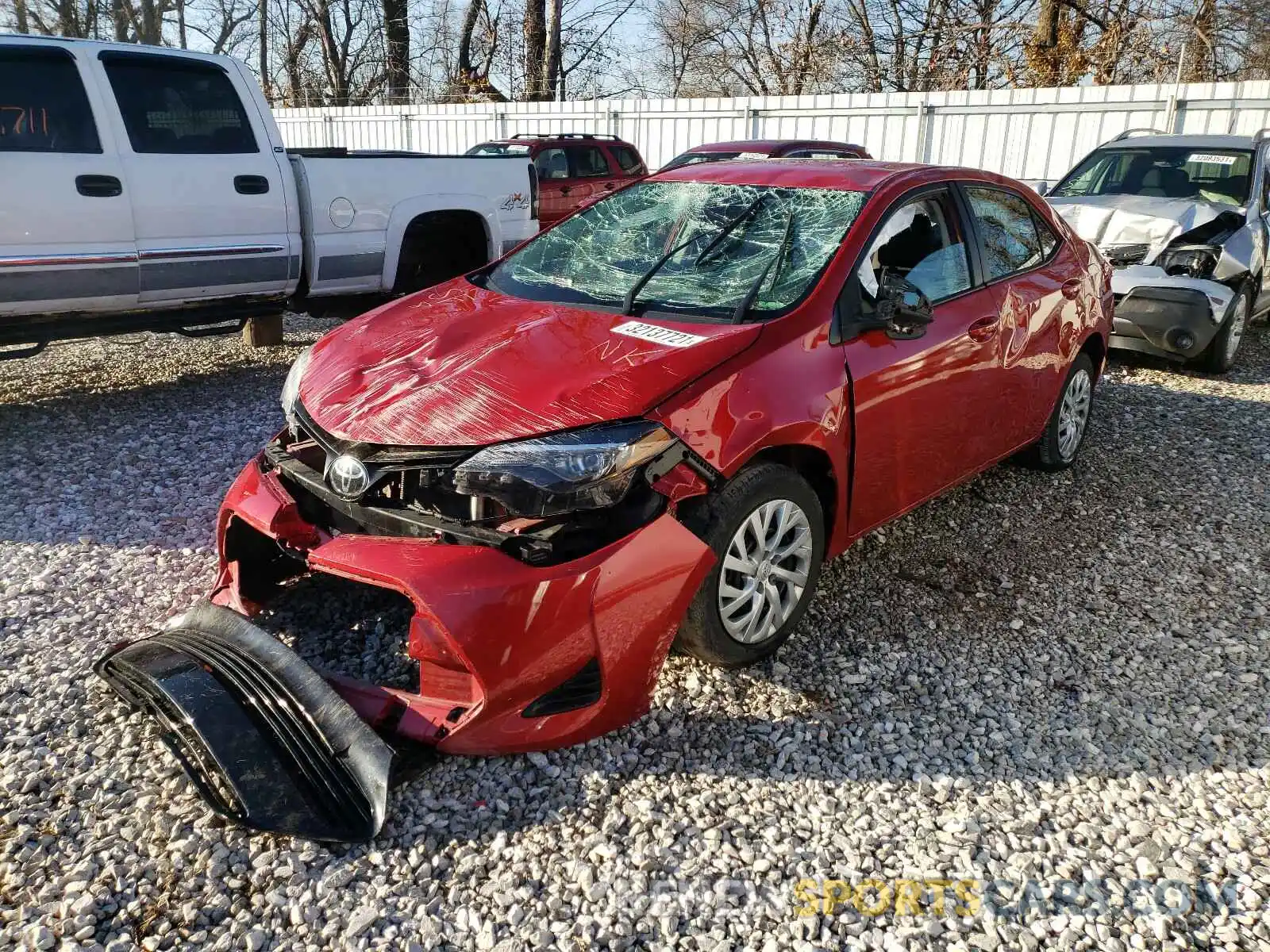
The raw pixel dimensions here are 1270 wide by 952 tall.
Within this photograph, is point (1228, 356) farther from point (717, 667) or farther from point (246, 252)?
point (246, 252)

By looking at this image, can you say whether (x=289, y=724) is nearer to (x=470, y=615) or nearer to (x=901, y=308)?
(x=470, y=615)

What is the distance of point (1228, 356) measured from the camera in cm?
788

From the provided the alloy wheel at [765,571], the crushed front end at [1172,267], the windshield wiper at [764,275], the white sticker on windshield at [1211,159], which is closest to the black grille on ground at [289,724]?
the alloy wheel at [765,571]

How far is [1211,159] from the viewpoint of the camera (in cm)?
848

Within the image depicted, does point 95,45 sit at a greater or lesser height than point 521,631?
greater

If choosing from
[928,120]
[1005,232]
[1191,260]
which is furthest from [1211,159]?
[928,120]

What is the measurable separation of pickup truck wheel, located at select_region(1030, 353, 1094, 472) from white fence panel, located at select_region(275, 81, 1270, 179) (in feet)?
35.7

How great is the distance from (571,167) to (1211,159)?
7.88 meters

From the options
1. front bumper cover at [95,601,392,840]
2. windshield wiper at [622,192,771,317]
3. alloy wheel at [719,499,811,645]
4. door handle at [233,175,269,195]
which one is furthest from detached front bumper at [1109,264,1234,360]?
front bumper cover at [95,601,392,840]

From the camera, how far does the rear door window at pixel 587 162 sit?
44.5 ft

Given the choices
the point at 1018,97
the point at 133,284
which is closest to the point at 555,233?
the point at 133,284

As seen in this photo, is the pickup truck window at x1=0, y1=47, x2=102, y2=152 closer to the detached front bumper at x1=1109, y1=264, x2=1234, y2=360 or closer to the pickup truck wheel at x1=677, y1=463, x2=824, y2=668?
the pickup truck wheel at x1=677, y1=463, x2=824, y2=668

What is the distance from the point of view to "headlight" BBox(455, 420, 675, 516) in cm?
278

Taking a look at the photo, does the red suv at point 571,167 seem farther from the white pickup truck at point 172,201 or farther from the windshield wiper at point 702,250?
the windshield wiper at point 702,250
